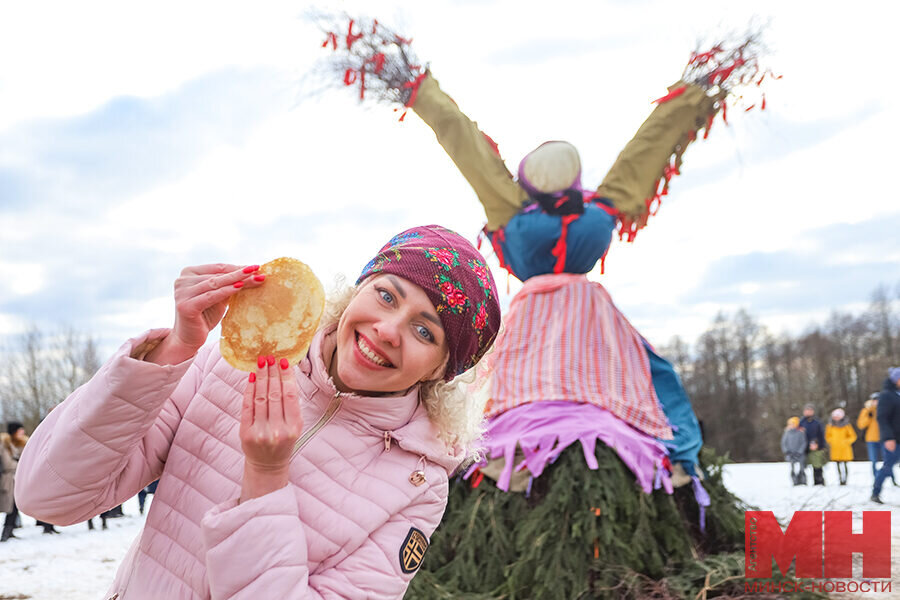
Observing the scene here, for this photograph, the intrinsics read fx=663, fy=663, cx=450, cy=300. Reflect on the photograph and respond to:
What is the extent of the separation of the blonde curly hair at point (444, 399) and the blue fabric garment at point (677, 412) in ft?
7.26

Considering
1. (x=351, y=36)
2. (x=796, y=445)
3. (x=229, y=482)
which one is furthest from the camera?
(x=796, y=445)

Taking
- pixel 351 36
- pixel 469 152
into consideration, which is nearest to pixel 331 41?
pixel 351 36

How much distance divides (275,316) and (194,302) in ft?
0.55

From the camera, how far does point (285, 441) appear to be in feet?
3.85

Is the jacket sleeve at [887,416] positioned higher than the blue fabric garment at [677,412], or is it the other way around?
the jacket sleeve at [887,416]

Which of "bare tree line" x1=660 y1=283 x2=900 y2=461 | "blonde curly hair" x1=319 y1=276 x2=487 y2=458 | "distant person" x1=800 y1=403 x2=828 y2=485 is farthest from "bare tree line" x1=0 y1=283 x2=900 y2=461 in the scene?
"blonde curly hair" x1=319 y1=276 x2=487 y2=458

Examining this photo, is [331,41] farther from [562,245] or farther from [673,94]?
[673,94]

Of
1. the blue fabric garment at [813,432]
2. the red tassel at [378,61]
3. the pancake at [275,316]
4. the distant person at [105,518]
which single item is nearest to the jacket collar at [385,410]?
the pancake at [275,316]

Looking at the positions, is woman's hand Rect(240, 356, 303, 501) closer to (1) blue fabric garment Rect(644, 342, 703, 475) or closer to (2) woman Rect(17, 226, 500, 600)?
(2) woman Rect(17, 226, 500, 600)

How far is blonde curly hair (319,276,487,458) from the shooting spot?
162 centimetres

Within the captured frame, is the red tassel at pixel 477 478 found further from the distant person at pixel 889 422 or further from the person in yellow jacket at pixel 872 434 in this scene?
the person in yellow jacket at pixel 872 434

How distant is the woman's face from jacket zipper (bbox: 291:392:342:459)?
4 centimetres

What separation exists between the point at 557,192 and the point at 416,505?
264cm

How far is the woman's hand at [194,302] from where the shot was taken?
49.6 inches
